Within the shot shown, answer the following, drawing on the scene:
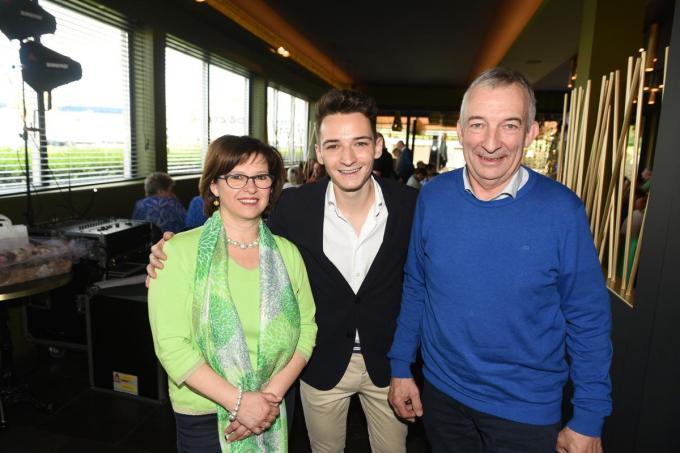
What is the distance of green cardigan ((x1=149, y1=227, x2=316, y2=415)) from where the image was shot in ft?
4.27

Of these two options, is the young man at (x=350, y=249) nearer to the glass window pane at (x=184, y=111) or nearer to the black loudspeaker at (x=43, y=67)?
the black loudspeaker at (x=43, y=67)

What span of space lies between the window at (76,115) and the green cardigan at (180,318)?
2586mm

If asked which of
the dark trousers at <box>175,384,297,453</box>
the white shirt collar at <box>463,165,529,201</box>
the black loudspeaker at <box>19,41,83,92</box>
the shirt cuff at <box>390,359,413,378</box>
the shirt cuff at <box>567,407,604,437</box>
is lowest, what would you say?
the dark trousers at <box>175,384,297,453</box>

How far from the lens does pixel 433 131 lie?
1334 cm

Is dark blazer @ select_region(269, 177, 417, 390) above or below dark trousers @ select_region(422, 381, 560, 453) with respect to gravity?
above

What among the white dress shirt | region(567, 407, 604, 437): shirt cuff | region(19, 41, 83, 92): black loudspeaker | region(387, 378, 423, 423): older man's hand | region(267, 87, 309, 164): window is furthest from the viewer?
region(267, 87, 309, 164): window

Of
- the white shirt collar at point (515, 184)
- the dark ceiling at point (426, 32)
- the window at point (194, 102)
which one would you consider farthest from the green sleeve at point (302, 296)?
the window at point (194, 102)

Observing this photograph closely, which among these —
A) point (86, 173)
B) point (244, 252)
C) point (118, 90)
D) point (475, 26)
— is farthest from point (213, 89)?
point (244, 252)

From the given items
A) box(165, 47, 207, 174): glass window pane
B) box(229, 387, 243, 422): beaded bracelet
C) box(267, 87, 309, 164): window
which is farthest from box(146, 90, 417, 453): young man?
box(267, 87, 309, 164): window

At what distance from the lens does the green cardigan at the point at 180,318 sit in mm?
1302

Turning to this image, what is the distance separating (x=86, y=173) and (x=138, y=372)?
2226mm

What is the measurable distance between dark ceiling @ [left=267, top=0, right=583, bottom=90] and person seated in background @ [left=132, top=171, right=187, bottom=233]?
10.5 ft

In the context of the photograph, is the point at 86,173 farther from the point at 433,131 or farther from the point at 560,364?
the point at 433,131

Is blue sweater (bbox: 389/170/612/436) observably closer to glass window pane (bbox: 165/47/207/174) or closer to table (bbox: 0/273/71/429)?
table (bbox: 0/273/71/429)
